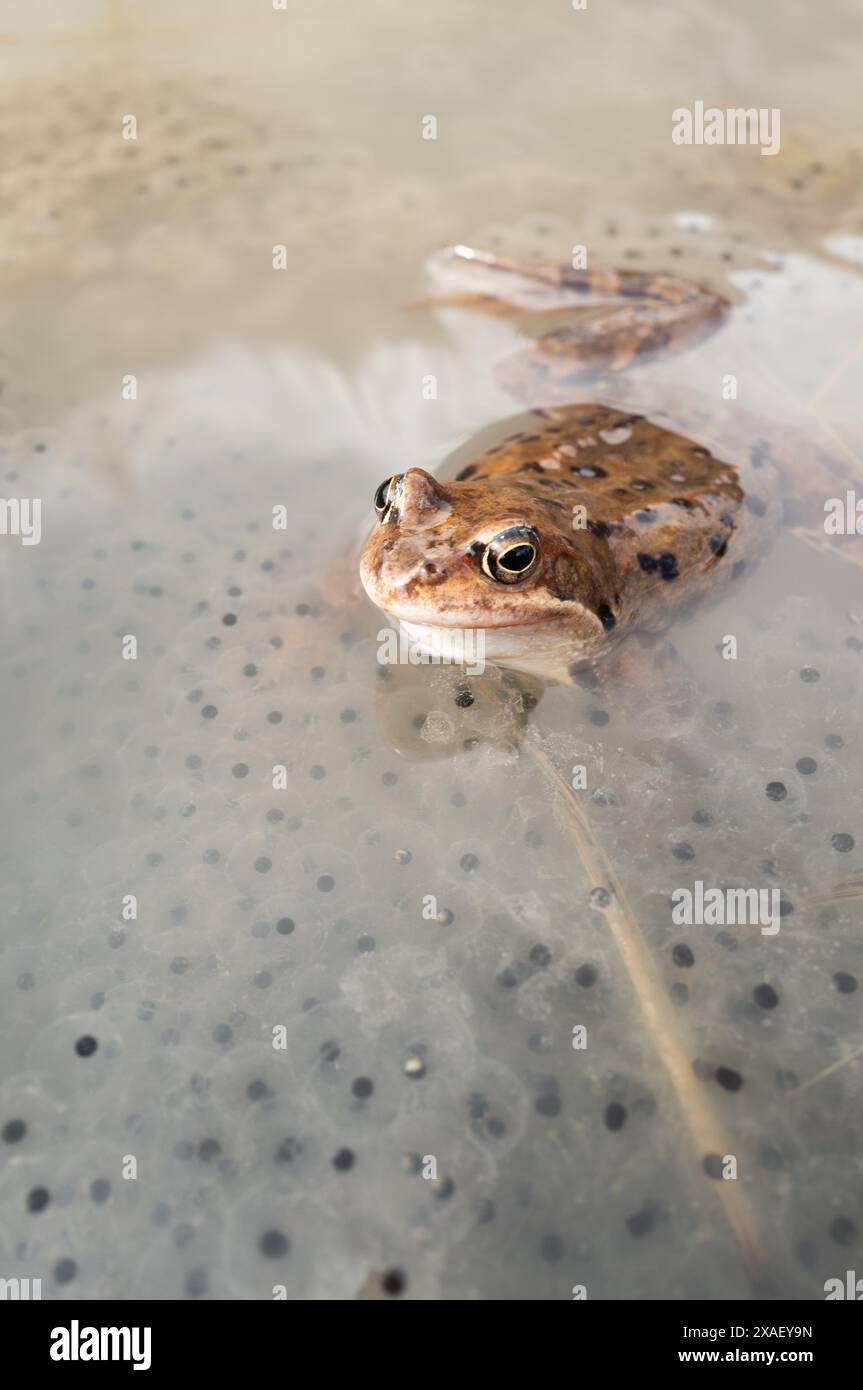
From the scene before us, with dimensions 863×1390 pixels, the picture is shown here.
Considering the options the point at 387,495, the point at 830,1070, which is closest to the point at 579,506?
the point at 387,495

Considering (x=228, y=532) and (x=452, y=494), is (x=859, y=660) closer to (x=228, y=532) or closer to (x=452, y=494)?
(x=452, y=494)

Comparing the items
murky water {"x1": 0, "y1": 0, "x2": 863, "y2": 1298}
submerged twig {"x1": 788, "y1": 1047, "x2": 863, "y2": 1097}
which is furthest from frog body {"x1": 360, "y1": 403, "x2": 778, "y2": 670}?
submerged twig {"x1": 788, "y1": 1047, "x2": 863, "y2": 1097}

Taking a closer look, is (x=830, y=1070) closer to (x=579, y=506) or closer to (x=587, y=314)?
(x=579, y=506)

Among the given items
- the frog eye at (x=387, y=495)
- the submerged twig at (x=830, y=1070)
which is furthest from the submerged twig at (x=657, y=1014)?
the frog eye at (x=387, y=495)

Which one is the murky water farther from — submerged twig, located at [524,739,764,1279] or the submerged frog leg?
the submerged frog leg

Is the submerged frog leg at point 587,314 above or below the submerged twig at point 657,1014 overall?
above

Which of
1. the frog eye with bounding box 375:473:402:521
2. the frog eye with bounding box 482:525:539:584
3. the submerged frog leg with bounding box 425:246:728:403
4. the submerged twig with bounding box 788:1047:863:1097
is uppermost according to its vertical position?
the submerged frog leg with bounding box 425:246:728:403

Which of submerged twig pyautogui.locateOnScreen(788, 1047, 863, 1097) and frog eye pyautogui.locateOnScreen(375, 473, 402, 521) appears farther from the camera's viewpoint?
frog eye pyautogui.locateOnScreen(375, 473, 402, 521)

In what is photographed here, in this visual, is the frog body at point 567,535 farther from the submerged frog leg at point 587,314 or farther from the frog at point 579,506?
the submerged frog leg at point 587,314
